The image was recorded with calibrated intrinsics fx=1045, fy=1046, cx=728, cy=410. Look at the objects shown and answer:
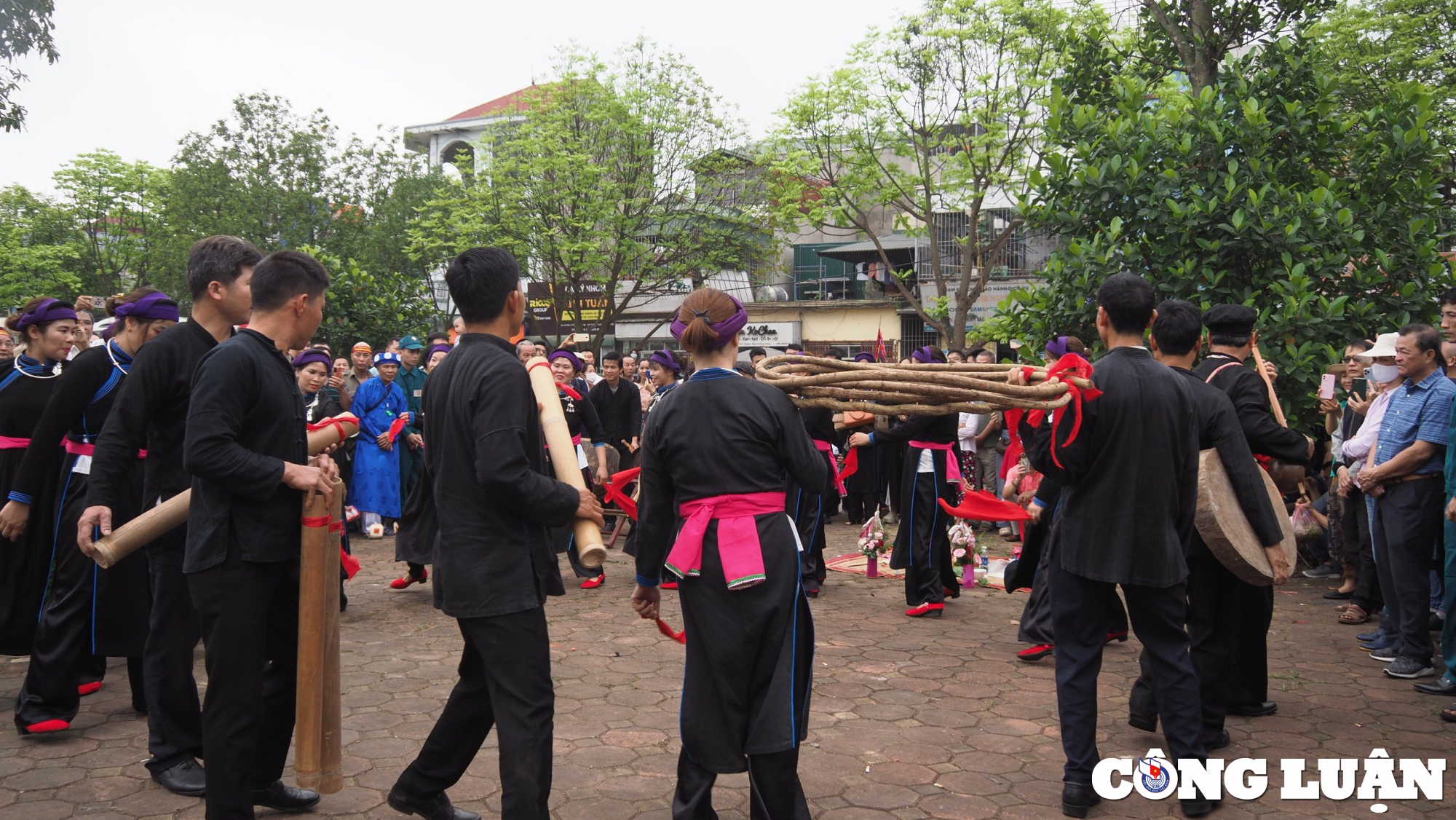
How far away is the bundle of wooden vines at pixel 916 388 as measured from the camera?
339cm

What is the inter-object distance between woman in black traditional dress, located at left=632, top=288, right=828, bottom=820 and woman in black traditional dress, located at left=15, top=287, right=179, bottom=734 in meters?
2.79

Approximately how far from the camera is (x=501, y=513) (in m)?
3.35

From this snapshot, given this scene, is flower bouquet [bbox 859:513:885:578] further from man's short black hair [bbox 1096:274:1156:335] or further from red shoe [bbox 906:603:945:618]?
man's short black hair [bbox 1096:274:1156:335]

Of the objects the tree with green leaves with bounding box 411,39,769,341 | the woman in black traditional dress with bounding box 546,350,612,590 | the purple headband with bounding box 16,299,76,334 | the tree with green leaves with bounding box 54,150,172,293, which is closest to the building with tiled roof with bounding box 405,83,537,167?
the tree with green leaves with bounding box 54,150,172,293

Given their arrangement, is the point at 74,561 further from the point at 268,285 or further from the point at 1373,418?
the point at 1373,418

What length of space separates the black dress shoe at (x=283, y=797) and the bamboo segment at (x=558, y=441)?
1550 mm

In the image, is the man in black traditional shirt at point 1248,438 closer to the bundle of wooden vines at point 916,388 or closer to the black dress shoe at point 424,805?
the bundle of wooden vines at point 916,388

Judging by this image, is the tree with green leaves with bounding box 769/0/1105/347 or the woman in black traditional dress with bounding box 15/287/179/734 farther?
the tree with green leaves with bounding box 769/0/1105/347

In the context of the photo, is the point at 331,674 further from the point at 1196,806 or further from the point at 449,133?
the point at 449,133

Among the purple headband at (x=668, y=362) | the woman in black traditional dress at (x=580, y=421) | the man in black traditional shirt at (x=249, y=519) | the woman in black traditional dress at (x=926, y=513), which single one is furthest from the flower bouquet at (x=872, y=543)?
the man in black traditional shirt at (x=249, y=519)

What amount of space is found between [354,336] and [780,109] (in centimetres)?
1296

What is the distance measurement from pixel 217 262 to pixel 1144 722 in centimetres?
456

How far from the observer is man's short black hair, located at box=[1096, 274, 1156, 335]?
424 cm

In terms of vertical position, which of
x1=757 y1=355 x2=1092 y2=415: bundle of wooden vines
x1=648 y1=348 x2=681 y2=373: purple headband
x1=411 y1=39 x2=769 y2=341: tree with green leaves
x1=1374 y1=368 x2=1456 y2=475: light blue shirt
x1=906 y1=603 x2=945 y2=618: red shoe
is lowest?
x1=906 y1=603 x2=945 y2=618: red shoe
